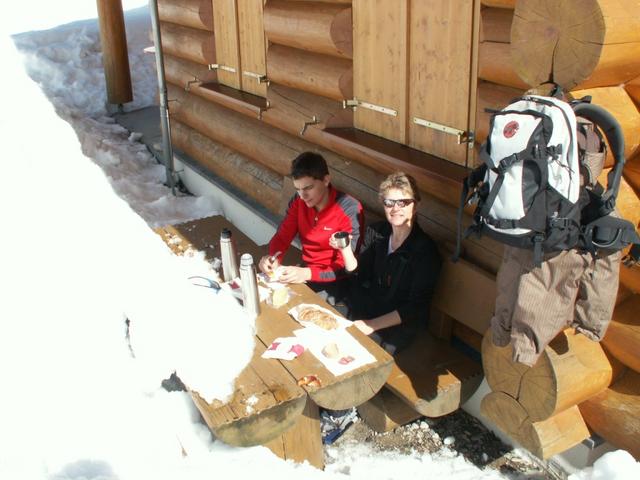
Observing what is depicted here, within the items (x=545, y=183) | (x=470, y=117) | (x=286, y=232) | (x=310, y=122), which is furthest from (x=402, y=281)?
(x=310, y=122)

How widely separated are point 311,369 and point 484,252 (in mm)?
1252

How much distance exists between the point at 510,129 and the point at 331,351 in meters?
1.45

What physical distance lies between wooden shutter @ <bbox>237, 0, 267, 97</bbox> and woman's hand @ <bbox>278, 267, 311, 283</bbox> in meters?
2.59

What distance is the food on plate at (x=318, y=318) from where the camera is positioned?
12.8 feet

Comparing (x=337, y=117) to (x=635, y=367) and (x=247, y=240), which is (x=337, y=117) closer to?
(x=247, y=240)

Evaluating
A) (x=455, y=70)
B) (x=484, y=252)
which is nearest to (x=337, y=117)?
(x=455, y=70)

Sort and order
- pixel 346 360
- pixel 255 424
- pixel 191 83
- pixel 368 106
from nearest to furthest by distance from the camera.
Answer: pixel 255 424, pixel 346 360, pixel 368 106, pixel 191 83

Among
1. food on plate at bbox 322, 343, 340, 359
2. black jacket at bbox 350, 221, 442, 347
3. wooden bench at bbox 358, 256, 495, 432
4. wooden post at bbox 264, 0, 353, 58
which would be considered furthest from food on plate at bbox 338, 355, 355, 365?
wooden post at bbox 264, 0, 353, 58

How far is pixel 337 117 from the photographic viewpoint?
543cm

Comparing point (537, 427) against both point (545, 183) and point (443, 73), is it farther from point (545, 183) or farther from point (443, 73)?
point (443, 73)

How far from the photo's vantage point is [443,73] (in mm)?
4293

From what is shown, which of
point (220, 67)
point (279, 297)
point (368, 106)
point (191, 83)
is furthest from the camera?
point (191, 83)

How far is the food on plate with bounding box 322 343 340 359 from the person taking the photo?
3641 millimetres

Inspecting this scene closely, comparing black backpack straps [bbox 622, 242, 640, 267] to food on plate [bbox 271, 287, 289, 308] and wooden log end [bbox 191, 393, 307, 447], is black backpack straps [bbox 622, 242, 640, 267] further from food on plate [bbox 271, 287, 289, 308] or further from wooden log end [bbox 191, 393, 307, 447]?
food on plate [bbox 271, 287, 289, 308]
